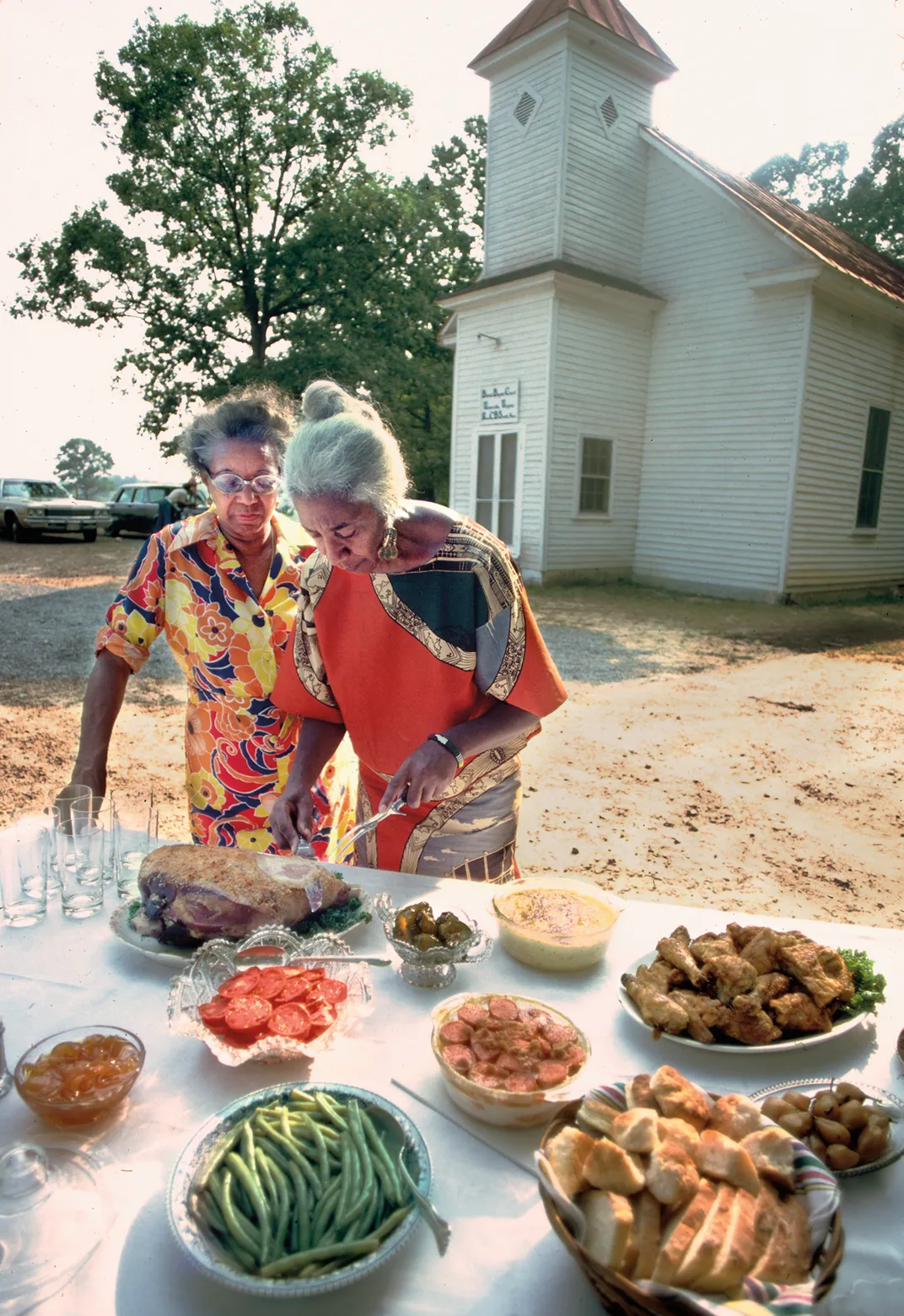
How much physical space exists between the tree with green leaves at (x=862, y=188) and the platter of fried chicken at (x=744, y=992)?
1169 inches

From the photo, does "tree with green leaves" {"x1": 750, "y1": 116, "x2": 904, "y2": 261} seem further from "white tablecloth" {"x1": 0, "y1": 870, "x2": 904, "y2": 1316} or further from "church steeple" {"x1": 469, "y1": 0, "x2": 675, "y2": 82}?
"white tablecloth" {"x1": 0, "y1": 870, "x2": 904, "y2": 1316}

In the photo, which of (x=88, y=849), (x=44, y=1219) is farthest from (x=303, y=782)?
(x=44, y=1219)

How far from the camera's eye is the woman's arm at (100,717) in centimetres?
253

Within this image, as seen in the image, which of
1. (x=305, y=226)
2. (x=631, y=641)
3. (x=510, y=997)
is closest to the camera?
(x=510, y=997)

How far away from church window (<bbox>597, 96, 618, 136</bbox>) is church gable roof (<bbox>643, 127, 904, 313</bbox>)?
65cm

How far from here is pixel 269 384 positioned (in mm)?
3059

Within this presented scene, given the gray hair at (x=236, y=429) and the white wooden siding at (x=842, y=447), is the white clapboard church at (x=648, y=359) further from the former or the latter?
the gray hair at (x=236, y=429)

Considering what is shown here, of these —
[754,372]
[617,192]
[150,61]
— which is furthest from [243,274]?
[754,372]

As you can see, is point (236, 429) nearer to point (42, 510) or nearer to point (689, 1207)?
point (689, 1207)

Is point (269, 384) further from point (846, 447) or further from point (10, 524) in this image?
point (10, 524)

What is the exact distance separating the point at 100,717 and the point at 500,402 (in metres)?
12.8

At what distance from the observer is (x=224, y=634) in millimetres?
2676

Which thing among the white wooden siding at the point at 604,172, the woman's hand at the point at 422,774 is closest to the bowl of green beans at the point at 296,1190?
the woman's hand at the point at 422,774

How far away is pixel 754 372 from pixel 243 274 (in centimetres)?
1508
